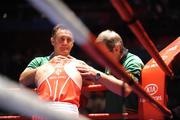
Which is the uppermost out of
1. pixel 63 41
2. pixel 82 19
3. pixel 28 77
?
pixel 82 19

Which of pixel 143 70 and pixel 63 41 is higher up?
pixel 63 41

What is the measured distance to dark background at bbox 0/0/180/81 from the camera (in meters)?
5.16

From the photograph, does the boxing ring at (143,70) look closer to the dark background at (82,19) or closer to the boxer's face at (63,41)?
the boxer's face at (63,41)

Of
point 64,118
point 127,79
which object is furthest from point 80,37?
point 127,79

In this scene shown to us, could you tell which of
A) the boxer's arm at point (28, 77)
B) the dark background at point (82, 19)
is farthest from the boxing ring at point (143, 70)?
the dark background at point (82, 19)

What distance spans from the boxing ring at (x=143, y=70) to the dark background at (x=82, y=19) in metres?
2.86

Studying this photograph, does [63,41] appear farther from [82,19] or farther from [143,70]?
[82,19]

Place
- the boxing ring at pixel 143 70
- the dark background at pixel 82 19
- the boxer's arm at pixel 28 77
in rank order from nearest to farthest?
the boxing ring at pixel 143 70 < the boxer's arm at pixel 28 77 < the dark background at pixel 82 19

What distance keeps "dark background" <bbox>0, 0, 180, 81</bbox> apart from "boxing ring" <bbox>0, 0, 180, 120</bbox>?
2861 mm

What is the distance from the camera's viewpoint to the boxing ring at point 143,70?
1.01 meters

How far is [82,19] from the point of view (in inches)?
221

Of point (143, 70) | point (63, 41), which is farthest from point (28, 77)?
point (143, 70)

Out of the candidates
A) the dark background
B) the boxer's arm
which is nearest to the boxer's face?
the boxer's arm

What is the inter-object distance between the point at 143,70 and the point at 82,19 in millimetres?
3648
